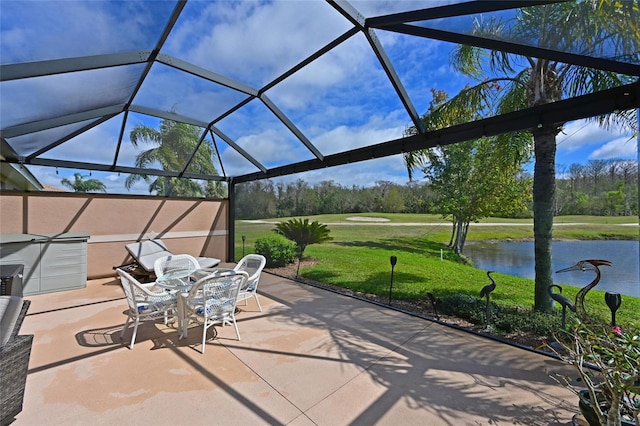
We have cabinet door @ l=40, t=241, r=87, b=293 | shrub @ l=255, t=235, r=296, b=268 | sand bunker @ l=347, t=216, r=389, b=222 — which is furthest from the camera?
shrub @ l=255, t=235, r=296, b=268

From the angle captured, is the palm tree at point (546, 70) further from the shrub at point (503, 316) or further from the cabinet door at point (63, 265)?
the cabinet door at point (63, 265)

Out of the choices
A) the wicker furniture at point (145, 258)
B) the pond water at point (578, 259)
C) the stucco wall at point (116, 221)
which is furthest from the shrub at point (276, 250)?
the pond water at point (578, 259)

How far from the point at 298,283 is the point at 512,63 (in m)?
5.38

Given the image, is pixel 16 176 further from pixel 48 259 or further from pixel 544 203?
pixel 544 203

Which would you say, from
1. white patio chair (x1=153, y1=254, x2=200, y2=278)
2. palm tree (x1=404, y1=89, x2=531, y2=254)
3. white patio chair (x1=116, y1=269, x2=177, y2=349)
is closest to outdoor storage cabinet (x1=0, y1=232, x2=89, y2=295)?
white patio chair (x1=153, y1=254, x2=200, y2=278)

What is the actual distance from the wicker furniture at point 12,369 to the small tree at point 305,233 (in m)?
6.03

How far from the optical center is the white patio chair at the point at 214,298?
3172 mm

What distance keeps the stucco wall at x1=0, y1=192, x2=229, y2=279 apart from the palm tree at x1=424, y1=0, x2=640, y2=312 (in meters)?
7.49

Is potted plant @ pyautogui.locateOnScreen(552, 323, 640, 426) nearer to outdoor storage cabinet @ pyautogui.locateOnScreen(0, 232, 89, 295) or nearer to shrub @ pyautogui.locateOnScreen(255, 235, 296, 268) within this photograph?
shrub @ pyautogui.locateOnScreen(255, 235, 296, 268)

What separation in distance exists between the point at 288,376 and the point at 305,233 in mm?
5633

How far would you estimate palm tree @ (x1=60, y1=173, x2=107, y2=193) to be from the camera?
6.78 metres

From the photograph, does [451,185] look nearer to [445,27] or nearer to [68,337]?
[445,27]

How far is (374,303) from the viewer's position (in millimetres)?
4844

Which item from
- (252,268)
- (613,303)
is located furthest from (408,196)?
(613,303)
